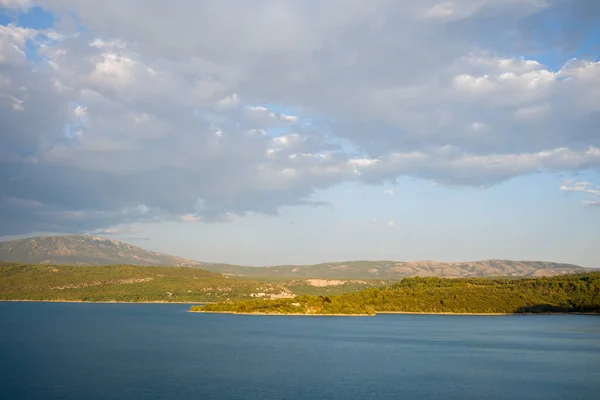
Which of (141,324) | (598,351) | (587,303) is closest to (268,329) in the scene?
(141,324)

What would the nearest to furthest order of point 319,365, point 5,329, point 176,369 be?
point 176,369, point 319,365, point 5,329

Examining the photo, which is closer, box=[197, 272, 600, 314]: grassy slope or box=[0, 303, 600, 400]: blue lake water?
box=[0, 303, 600, 400]: blue lake water

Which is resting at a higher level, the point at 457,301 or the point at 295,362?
the point at 457,301

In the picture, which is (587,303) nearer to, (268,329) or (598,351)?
(598,351)

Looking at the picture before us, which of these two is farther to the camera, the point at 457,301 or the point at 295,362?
the point at 457,301
